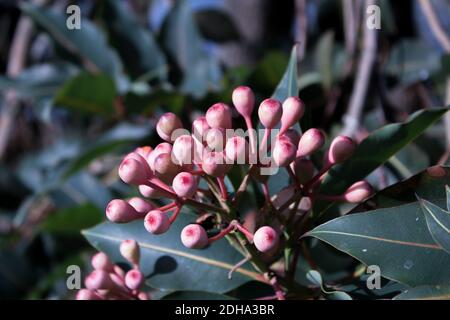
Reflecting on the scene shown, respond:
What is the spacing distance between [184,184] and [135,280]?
0.65ft

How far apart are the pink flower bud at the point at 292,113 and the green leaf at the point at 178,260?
0.20 meters

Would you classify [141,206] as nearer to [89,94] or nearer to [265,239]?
[265,239]

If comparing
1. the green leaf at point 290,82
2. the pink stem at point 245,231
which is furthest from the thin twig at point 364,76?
the pink stem at point 245,231

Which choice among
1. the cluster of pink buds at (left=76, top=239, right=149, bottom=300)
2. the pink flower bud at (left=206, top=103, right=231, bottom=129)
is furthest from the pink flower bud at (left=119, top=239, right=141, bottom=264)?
the pink flower bud at (left=206, top=103, right=231, bottom=129)

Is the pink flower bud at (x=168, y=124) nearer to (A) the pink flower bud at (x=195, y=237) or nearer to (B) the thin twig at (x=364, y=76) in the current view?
(A) the pink flower bud at (x=195, y=237)

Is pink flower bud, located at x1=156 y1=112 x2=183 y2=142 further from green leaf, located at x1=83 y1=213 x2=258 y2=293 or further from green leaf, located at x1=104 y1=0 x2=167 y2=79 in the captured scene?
green leaf, located at x1=104 y1=0 x2=167 y2=79

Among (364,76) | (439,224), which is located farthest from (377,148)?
(364,76)

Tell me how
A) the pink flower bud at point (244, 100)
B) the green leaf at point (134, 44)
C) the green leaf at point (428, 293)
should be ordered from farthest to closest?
1. the green leaf at point (134, 44)
2. the pink flower bud at point (244, 100)
3. the green leaf at point (428, 293)

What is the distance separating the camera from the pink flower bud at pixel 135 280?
74 centimetres

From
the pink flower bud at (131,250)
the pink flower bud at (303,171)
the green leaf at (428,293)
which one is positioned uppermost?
the pink flower bud at (303,171)

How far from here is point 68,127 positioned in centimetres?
239

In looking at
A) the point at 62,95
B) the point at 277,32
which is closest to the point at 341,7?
the point at 277,32

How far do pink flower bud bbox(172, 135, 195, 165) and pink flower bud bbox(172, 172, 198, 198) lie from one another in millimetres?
15

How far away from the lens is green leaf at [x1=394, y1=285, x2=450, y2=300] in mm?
579
